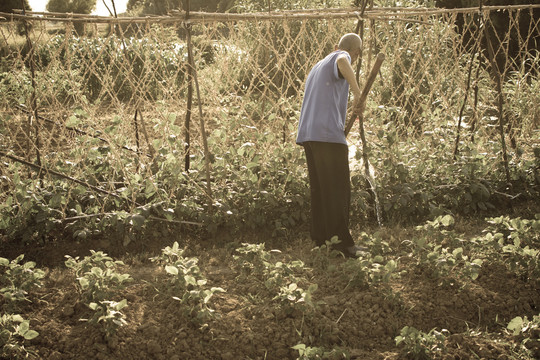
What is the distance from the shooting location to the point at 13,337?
262cm

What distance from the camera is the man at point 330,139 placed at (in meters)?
3.42

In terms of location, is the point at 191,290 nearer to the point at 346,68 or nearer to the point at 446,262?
the point at 446,262

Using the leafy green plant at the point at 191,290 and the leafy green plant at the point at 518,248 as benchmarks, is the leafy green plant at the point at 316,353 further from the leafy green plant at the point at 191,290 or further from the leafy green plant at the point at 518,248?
the leafy green plant at the point at 518,248

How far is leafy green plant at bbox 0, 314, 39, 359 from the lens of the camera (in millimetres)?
2508

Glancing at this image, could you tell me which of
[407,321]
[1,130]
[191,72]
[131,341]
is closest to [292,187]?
[191,72]

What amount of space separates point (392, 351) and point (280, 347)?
52 centimetres

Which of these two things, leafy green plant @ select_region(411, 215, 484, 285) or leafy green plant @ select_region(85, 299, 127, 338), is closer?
leafy green plant @ select_region(85, 299, 127, 338)

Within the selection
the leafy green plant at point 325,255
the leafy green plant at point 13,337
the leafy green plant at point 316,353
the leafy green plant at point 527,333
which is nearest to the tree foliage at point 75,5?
the leafy green plant at point 325,255

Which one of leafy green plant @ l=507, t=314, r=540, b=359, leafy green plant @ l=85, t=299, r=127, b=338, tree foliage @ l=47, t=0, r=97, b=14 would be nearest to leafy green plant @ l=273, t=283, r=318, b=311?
leafy green plant @ l=85, t=299, r=127, b=338

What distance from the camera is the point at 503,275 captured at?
3.31 metres

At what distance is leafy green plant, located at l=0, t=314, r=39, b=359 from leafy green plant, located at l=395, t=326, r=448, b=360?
160 cm

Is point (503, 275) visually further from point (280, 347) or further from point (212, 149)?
point (212, 149)

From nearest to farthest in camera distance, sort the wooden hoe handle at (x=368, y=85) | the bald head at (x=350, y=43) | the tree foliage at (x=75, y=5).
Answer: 1. the wooden hoe handle at (x=368, y=85)
2. the bald head at (x=350, y=43)
3. the tree foliage at (x=75, y=5)

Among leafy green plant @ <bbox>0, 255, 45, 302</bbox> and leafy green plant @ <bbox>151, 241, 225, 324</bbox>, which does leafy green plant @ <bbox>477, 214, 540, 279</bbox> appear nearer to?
leafy green plant @ <bbox>151, 241, 225, 324</bbox>
